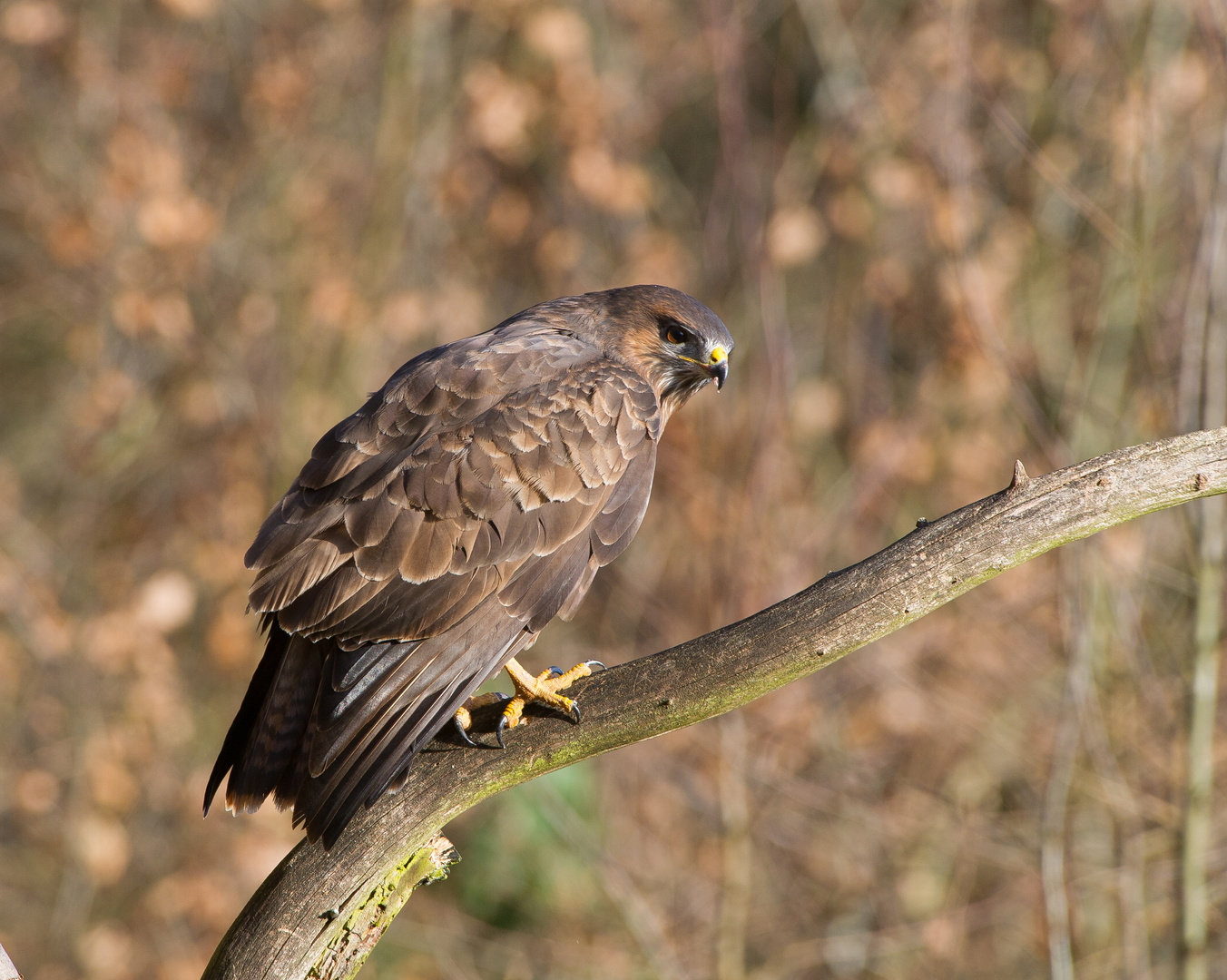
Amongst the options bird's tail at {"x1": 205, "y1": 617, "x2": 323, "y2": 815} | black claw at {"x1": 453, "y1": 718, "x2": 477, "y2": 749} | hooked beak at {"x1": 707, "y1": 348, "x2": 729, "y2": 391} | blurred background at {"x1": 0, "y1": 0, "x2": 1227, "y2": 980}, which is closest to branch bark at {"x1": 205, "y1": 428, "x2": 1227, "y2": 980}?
black claw at {"x1": 453, "y1": 718, "x2": 477, "y2": 749}

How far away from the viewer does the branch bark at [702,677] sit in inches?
103

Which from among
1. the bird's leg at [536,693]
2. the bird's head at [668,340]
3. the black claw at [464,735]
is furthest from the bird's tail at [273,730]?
the bird's head at [668,340]

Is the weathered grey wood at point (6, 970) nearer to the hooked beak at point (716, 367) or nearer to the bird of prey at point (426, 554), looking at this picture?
the bird of prey at point (426, 554)

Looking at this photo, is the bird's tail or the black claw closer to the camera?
the bird's tail

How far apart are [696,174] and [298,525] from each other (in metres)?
7.88

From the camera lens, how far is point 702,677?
2.77m

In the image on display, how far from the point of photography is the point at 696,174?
10289 millimetres

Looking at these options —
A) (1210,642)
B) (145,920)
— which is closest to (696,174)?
(1210,642)

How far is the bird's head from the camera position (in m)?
3.78

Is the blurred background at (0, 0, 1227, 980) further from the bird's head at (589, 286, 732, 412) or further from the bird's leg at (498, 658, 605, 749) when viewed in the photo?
the bird's leg at (498, 658, 605, 749)

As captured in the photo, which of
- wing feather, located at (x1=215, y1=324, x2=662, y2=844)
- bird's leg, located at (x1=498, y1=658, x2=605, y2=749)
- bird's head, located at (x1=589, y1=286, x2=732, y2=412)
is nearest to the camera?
wing feather, located at (x1=215, y1=324, x2=662, y2=844)

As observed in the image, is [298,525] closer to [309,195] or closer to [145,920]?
[309,195]

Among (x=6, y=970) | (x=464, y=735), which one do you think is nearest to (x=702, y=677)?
(x=464, y=735)

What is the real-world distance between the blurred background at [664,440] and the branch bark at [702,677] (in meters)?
3.38
